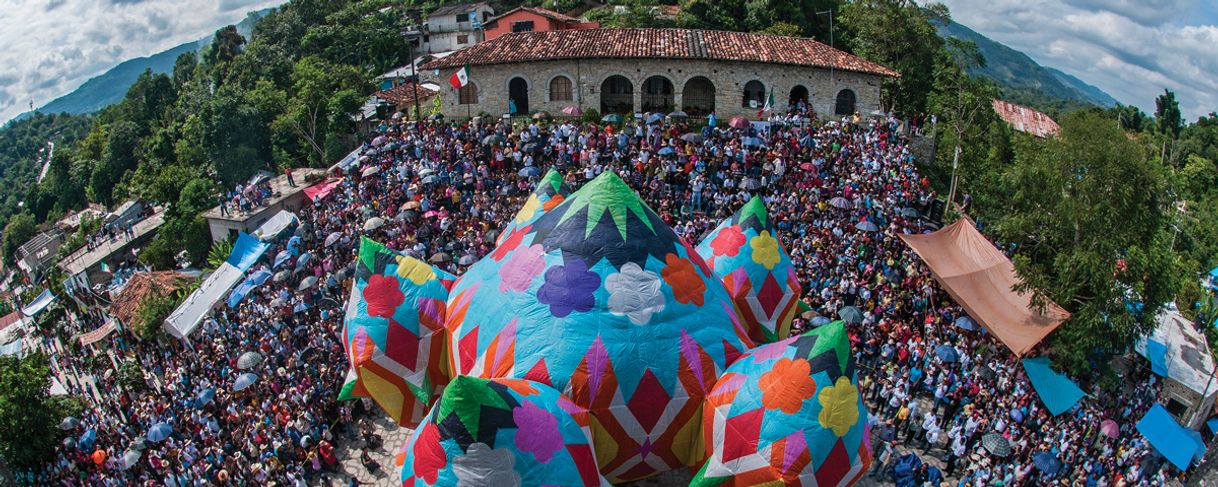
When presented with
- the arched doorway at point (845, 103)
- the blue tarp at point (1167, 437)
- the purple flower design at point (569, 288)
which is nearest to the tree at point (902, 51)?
the arched doorway at point (845, 103)

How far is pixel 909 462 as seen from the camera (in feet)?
50.2

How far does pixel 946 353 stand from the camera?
17734 mm

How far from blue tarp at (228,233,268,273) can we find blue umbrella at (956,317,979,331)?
2468cm

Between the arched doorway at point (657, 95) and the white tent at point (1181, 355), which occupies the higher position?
the arched doorway at point (657, 95)

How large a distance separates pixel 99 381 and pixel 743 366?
25919mm

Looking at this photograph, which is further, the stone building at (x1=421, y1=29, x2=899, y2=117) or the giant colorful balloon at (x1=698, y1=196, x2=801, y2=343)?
the stone building at (x1=421, y1=29, x2=899, y2=117)

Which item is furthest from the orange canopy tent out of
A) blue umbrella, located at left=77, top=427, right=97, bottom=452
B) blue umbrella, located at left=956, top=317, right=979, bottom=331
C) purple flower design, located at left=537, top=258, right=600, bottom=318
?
blue umbrella, located at left=77, top=427, right=97, bottom=452

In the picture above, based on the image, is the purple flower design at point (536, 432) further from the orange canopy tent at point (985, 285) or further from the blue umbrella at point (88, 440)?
the blue umbrella at point (88, 440)

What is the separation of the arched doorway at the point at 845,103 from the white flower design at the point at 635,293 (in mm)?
24924

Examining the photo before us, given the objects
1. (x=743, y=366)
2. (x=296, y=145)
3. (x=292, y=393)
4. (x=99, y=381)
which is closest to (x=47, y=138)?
(x=296, y=145)

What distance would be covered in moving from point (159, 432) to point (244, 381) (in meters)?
2.20

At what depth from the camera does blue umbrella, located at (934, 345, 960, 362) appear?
17.7 meters

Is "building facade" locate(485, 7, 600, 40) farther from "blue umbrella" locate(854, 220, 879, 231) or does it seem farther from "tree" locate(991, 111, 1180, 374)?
"tree" locate(991, 111, 1180, 374)

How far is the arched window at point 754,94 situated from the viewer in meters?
33.3
